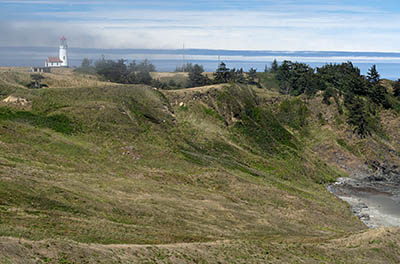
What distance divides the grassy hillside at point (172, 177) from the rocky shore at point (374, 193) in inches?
133

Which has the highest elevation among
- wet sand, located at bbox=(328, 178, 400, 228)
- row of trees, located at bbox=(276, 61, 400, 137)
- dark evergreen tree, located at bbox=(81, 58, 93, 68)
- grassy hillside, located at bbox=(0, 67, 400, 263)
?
dark evergreen tree, located at bbox=(81, 58, 93, 68)

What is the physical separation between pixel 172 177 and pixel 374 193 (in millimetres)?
42606

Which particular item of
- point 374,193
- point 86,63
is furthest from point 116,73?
point 374,193

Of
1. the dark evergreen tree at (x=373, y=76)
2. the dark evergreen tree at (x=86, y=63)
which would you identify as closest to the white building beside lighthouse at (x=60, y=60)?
Result: the dark evergreen tree at (x=86, y=63)

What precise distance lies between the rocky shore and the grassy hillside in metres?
3.37

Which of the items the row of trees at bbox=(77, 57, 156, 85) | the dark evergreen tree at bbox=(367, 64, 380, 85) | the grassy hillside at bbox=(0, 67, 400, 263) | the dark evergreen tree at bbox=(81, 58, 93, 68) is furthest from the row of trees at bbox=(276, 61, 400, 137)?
the dark evergreen tree at bbox=(81, 58, 93, 68)

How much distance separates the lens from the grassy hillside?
33812 mm

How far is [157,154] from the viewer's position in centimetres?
7219

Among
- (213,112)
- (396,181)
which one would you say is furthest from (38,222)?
(396,181)

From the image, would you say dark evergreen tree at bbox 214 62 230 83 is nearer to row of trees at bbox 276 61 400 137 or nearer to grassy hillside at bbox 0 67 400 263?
grassy hillside at bbox 0 67 400 263

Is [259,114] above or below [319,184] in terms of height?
above

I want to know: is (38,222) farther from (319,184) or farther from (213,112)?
(213,112)

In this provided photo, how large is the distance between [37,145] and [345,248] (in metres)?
42.4

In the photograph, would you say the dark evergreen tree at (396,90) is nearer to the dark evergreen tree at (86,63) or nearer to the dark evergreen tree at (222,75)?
the dark evergreen tree at (222,75)
